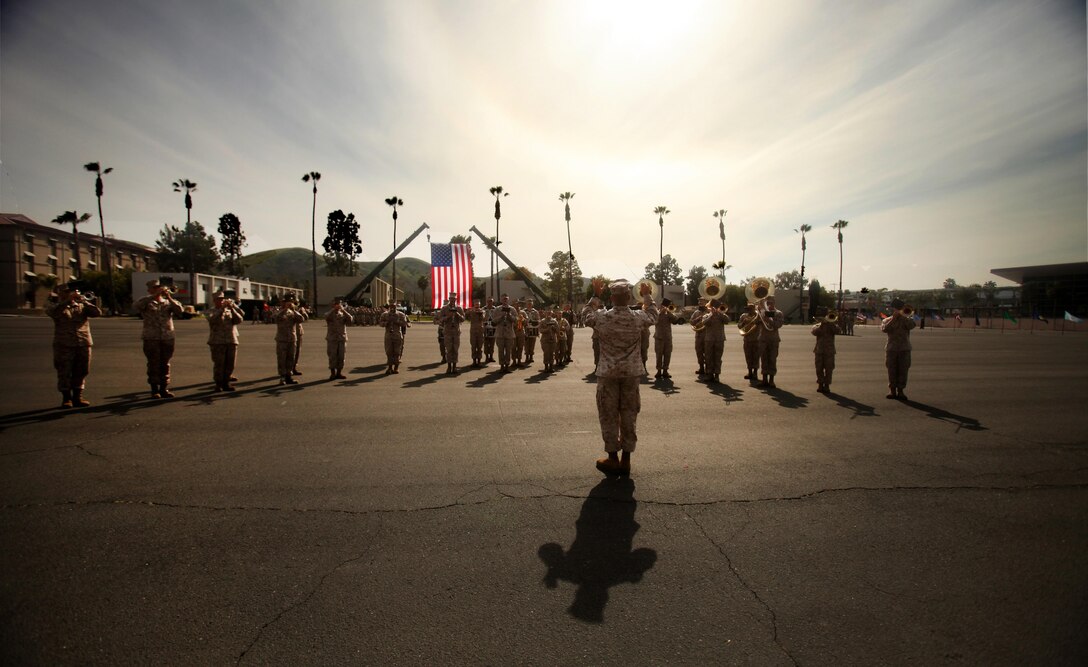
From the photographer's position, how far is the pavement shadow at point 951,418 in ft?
24.7

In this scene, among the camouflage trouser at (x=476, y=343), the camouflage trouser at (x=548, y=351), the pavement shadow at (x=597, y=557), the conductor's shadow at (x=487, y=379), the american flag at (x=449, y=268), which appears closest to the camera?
the pavement shadow at (x=597, y=557)

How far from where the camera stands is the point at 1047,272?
217 ft

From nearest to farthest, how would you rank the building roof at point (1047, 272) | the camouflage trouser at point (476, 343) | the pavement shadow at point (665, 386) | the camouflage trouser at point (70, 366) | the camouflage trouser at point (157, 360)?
1. the camouflage trouser at point (70, 366)
2. the camouflage trouser at point (157, 360)
3. the pavement shadow at point (665, 386)
4. the camouflage trouser at point (476, 343)
5. the building roof at point (1047, 272)

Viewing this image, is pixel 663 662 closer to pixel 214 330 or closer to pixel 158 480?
pixel 158 480

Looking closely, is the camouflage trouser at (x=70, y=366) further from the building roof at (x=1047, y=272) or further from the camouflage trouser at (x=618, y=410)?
the building roof at (x=1047, y=272)

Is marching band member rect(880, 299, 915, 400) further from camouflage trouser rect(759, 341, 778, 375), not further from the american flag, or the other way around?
the american flag

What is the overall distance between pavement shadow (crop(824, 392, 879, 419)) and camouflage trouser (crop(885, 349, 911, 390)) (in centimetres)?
103

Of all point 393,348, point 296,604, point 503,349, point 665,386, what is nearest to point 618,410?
point 296,604

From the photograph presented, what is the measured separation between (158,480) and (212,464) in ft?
1.80

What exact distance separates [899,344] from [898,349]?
0.11 metres

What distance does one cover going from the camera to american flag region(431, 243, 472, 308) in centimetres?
3141

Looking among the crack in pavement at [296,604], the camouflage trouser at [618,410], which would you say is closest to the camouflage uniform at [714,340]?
the camouflage trouser at [618,410]

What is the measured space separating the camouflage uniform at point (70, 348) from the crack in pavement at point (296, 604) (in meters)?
8.11

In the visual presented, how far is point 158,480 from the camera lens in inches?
191
